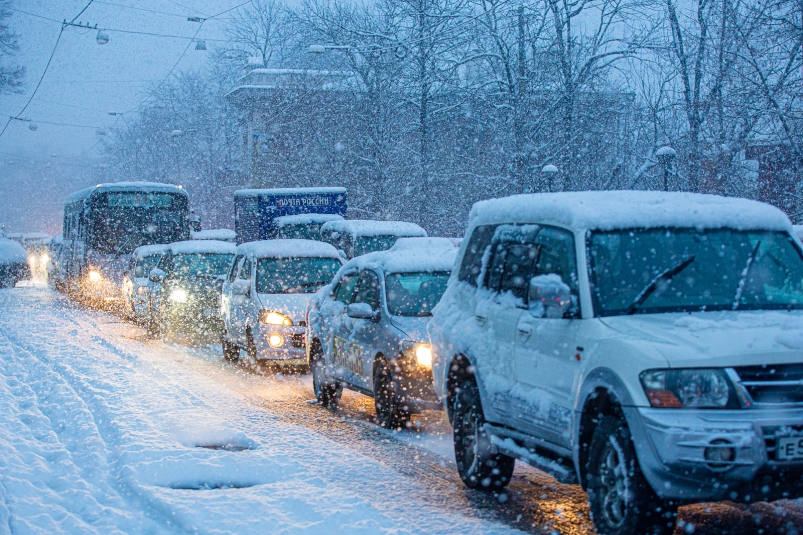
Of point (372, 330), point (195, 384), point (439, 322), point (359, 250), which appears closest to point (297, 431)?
point (372, 330)

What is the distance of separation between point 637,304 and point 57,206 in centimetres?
12723

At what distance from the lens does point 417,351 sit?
890 cm

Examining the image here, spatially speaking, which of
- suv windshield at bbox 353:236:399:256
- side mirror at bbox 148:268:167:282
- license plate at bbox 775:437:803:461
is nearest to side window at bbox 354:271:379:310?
license plate at bbox 775:437:803:461

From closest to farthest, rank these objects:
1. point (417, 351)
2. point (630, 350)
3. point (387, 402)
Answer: point (630, 350), point (417, 351), point (387, 402)

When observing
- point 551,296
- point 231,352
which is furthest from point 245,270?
point 551,296

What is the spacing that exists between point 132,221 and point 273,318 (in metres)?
17.0

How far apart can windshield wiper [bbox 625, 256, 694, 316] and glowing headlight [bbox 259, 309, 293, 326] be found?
821 centimetres

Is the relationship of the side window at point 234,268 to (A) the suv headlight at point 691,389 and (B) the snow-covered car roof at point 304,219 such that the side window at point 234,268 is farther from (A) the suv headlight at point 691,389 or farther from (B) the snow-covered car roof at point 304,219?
(B) the snow-covered car roof at point 304,219

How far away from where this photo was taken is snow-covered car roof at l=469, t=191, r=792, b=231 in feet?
19.0

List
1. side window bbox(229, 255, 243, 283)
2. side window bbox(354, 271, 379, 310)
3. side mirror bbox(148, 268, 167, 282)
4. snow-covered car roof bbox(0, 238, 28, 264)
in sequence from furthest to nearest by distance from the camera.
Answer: snow-covered car roof bbox(0, 238, 28, 264) < side mirror bbox(148, 268, 167, 282) < side window bbox(229, 255, 243, 283) < side window bbox(354, 271, 379, 310)

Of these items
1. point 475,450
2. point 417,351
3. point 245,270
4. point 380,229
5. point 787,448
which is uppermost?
point 380,229

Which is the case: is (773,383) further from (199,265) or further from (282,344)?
(199,265)

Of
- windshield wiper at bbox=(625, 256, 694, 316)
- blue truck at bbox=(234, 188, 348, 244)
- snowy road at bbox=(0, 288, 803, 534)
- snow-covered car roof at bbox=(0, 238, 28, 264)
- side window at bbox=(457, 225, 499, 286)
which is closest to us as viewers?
windshield wiper at bbox=(625, 256, 694, 316)

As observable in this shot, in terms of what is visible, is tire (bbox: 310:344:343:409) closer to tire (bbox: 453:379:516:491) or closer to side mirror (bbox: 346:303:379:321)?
side mirror (bbox: 346:303:379:321)
